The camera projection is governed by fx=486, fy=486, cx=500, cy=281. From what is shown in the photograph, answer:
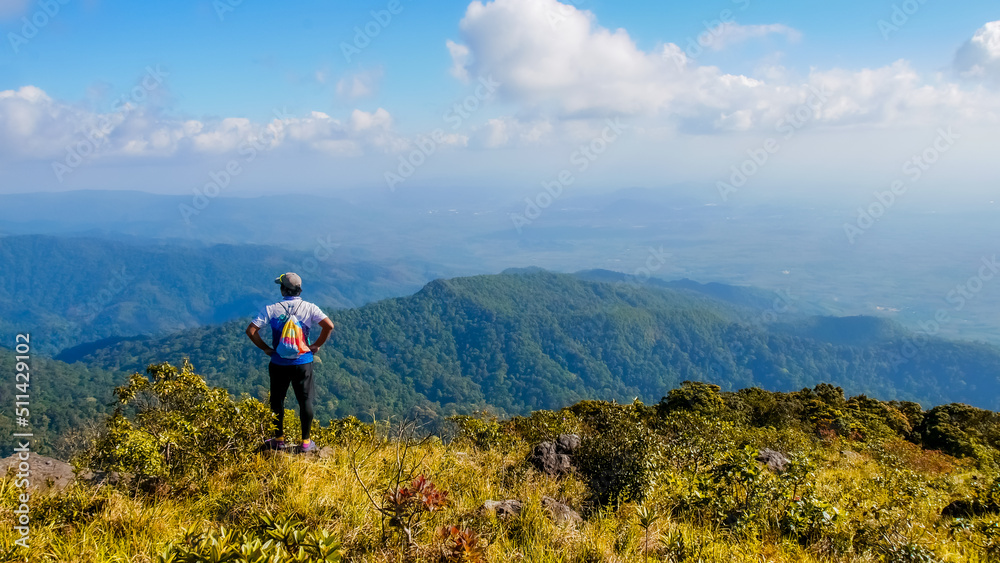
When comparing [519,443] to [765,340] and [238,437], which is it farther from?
[765,340]

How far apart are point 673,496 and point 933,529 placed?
2.52 meters

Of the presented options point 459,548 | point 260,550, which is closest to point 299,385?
point 459,548

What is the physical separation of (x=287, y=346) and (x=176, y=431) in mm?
1245

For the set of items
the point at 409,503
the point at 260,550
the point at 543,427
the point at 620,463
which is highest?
the point at 260,550

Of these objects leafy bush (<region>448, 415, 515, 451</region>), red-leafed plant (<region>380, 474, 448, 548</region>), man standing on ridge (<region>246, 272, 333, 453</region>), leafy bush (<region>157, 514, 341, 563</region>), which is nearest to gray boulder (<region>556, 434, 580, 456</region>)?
leafy bush (<region>448, 415, 515, 451</region>)

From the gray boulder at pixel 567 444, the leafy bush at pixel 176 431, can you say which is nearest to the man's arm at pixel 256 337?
the leafy bush at pixel 176 431

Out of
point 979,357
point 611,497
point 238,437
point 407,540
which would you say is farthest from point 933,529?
point 979,357

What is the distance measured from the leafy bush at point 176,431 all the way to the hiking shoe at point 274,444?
0.41 feet

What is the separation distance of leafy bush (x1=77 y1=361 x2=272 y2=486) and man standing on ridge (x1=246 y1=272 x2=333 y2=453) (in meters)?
0.44

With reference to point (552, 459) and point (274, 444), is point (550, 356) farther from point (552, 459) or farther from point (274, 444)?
point (274, 444)

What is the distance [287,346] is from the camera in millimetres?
5301

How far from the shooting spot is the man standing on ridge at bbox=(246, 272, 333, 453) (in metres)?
5.29

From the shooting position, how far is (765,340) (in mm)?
166750

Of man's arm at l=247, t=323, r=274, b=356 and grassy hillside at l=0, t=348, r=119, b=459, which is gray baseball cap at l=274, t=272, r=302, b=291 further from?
grassy hillside at l=0, t=348, r=119, b=459
